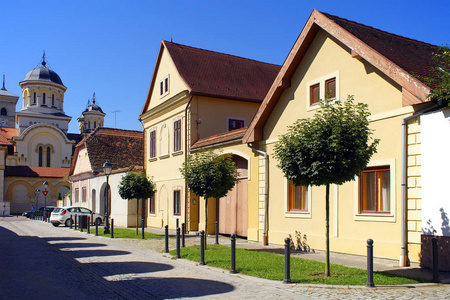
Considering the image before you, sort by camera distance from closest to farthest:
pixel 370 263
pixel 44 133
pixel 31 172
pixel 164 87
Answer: pixel 370 263
pixel 164 87
pixel 31 172
pixel 44 133

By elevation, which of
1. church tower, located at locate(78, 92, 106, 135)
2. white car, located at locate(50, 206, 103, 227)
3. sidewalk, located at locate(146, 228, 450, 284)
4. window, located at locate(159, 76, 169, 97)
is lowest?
white car, located at locate(50, 206, 103, 227)

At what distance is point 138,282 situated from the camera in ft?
33.1

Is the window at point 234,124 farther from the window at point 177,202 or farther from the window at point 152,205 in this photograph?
the window at point 152,205

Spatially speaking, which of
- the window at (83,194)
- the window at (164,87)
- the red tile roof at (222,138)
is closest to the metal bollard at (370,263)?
the red tile roof at (222,138)

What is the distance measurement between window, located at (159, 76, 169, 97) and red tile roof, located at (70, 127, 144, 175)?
11.4m

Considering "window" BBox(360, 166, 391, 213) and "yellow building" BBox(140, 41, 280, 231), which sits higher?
"yellow building" BBox(140, 41, 280, 231)

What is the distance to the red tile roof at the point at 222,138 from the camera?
1984cm

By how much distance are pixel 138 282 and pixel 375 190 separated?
7016 millimetres

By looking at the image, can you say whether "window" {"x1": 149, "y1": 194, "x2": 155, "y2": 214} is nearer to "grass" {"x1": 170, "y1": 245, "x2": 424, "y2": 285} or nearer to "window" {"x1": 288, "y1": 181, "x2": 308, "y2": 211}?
"window" {"x1": 288, "y1": 181, "x2": 308, "y2": 211}

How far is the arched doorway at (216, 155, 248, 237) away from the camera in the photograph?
818 inches

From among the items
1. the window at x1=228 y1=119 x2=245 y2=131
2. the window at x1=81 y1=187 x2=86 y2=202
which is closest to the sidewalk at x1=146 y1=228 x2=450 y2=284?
the window at x1=228 y1=119 x2=245 y2=131

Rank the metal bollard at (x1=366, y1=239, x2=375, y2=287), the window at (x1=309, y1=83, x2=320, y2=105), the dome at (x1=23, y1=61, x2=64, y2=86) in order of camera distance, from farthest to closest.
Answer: the dome at (x1=23, y1=61, x2=64, y2=86)
the window at (x1=309, y1=83, x2=320, y2=105)
the metal bollard at (x1=366, y1=239, x2=375, y2=287)

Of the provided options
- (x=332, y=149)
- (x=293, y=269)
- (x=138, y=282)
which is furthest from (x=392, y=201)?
(x=138, y=282)

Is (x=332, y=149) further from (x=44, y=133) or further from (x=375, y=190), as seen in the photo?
(x=44, y=133)
